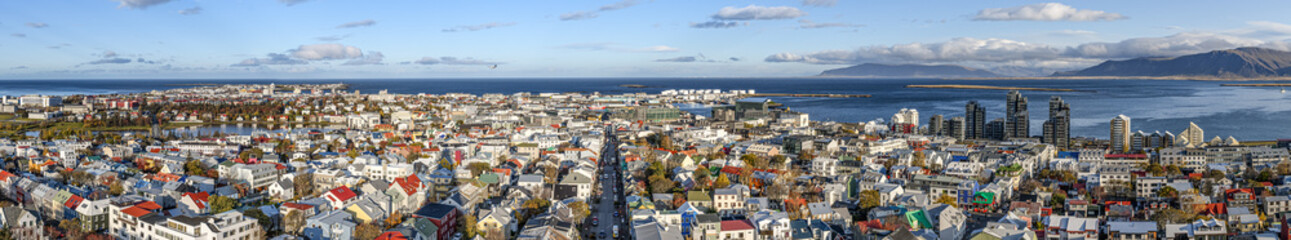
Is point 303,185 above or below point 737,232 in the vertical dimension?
above

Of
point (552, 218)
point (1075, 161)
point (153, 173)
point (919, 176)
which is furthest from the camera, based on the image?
point (1075, 161)

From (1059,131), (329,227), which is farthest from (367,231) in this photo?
(1059,131)

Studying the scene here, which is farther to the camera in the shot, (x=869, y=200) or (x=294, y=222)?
(x=869, y=200)

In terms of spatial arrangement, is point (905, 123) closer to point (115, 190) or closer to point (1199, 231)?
point (1199, 231)

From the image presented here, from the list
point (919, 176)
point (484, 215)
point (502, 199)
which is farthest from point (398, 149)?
point (919, 176)

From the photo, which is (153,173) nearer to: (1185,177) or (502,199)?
(502,199)

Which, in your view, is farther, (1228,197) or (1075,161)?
(1075,161)
